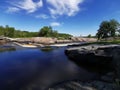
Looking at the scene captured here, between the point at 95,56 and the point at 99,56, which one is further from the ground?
the point at 99,56

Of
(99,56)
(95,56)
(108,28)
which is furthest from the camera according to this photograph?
(108,28)

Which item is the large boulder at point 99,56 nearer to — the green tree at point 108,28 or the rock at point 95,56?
the rock at point 95,56

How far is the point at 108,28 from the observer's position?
88375 mm

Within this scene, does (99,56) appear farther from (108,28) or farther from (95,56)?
(108,28)

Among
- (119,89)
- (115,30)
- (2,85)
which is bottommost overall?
(2,85)

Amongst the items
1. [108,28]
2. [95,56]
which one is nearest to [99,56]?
[95,56]

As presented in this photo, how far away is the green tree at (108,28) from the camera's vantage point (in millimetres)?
88438

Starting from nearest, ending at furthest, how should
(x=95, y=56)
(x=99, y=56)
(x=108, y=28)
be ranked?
(x=99, y=56)
(x=95, y=56)
(x=108, y=28)

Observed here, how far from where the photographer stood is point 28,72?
84.0 ft

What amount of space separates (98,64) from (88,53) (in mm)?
3253

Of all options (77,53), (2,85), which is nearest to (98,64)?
(77,53)

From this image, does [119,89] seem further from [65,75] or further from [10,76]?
[10,76]

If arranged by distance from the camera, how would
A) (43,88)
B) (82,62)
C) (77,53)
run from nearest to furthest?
(43,88) → (82,62) → (77,53)

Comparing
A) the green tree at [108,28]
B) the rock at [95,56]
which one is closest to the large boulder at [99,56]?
the rock at [95,56]
